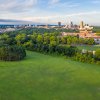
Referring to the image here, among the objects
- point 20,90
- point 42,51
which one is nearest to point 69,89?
point 20,90

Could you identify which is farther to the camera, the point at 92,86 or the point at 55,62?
the point at 55,62

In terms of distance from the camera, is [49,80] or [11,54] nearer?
[49,80]

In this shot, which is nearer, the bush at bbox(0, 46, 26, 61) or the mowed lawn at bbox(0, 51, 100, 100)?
the mowed lawn at bbox(0, 51, 100, 100)

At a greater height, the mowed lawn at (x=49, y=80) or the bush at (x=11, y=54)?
the bush at (x=11, y=54)

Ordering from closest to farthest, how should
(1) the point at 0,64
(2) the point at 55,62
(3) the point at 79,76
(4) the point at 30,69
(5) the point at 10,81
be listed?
1. (5) the point at 10,81
2. (3) the point at 79,76
3. (4) the point at 30,69
4. (1) the point at 0,64
5. (2) the point at 55,62

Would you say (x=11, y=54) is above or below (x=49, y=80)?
above

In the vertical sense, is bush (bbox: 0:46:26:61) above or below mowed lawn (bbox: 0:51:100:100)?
above

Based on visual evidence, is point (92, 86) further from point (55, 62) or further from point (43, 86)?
point (55, 62)

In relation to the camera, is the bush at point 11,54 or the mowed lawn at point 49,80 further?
the bush at point 11,54
